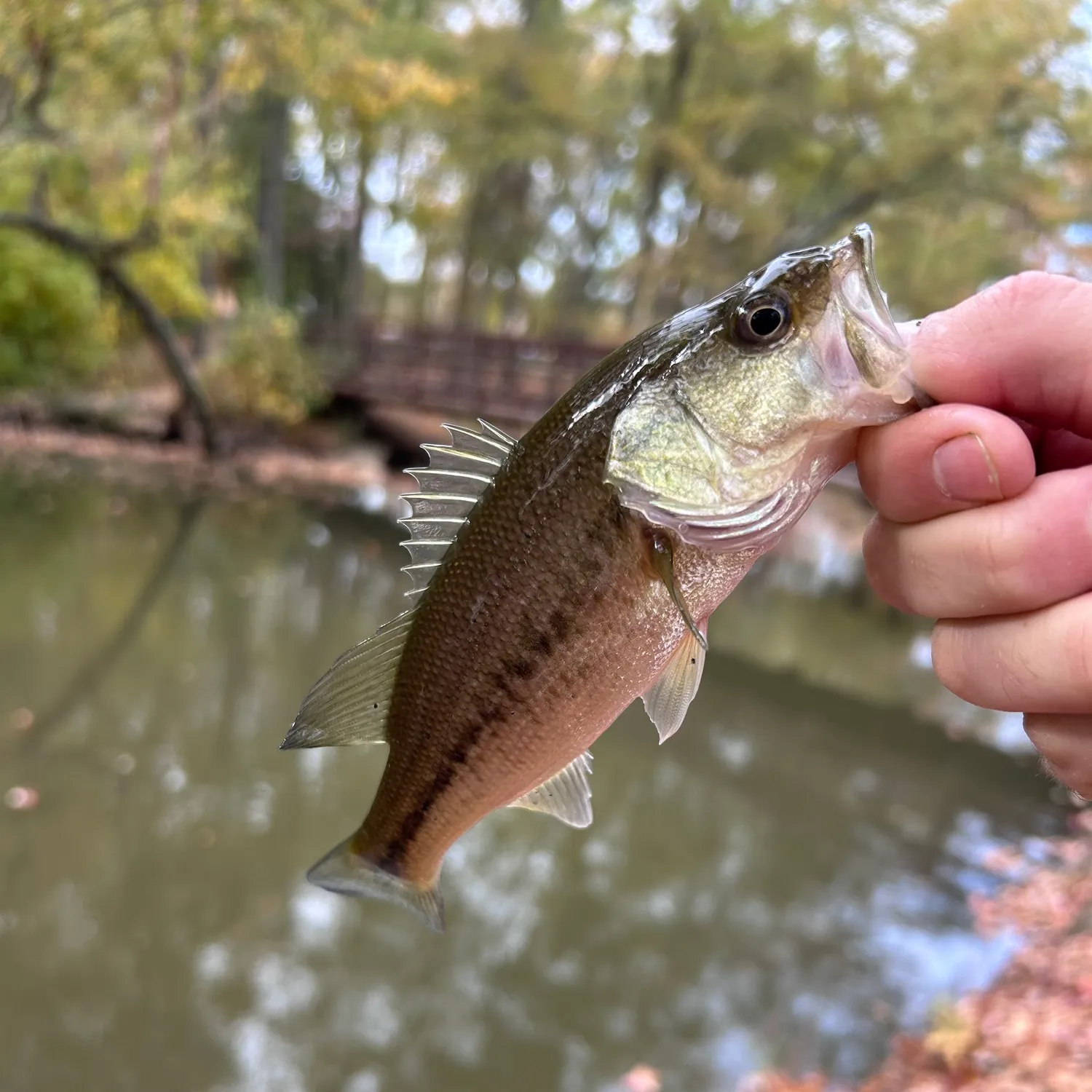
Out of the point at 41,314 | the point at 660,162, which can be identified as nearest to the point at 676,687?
the point at 41,314

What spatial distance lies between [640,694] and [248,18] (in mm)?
9103

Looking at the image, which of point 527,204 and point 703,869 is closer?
point 703,869

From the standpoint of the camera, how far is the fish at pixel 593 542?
1269mm

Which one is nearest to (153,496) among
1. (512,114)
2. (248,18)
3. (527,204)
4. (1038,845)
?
(248,18)

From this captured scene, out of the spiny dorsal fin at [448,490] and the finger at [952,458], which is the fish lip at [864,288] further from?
the spiny dorsal fin at [448,490]

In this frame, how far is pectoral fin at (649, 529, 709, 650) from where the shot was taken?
1.31m

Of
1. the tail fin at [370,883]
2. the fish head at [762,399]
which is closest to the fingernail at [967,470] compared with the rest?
the fish head at [762,399]

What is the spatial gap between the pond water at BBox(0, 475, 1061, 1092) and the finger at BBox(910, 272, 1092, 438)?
3364 millimetres

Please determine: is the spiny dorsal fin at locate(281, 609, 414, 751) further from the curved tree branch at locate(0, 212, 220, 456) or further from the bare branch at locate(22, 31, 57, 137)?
the curved tree branch at locate(0, 212, 220, 456)

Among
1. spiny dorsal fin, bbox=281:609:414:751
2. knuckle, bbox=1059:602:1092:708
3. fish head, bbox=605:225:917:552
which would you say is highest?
fish head, bbox=605:225:917:552

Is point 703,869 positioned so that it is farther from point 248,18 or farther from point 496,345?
point 496,345

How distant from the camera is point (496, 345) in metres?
13.9

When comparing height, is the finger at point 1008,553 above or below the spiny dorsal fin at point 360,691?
above

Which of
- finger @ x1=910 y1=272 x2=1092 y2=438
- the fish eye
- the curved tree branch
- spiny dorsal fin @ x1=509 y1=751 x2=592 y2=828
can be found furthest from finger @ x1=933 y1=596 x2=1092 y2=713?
the curved tree branch
